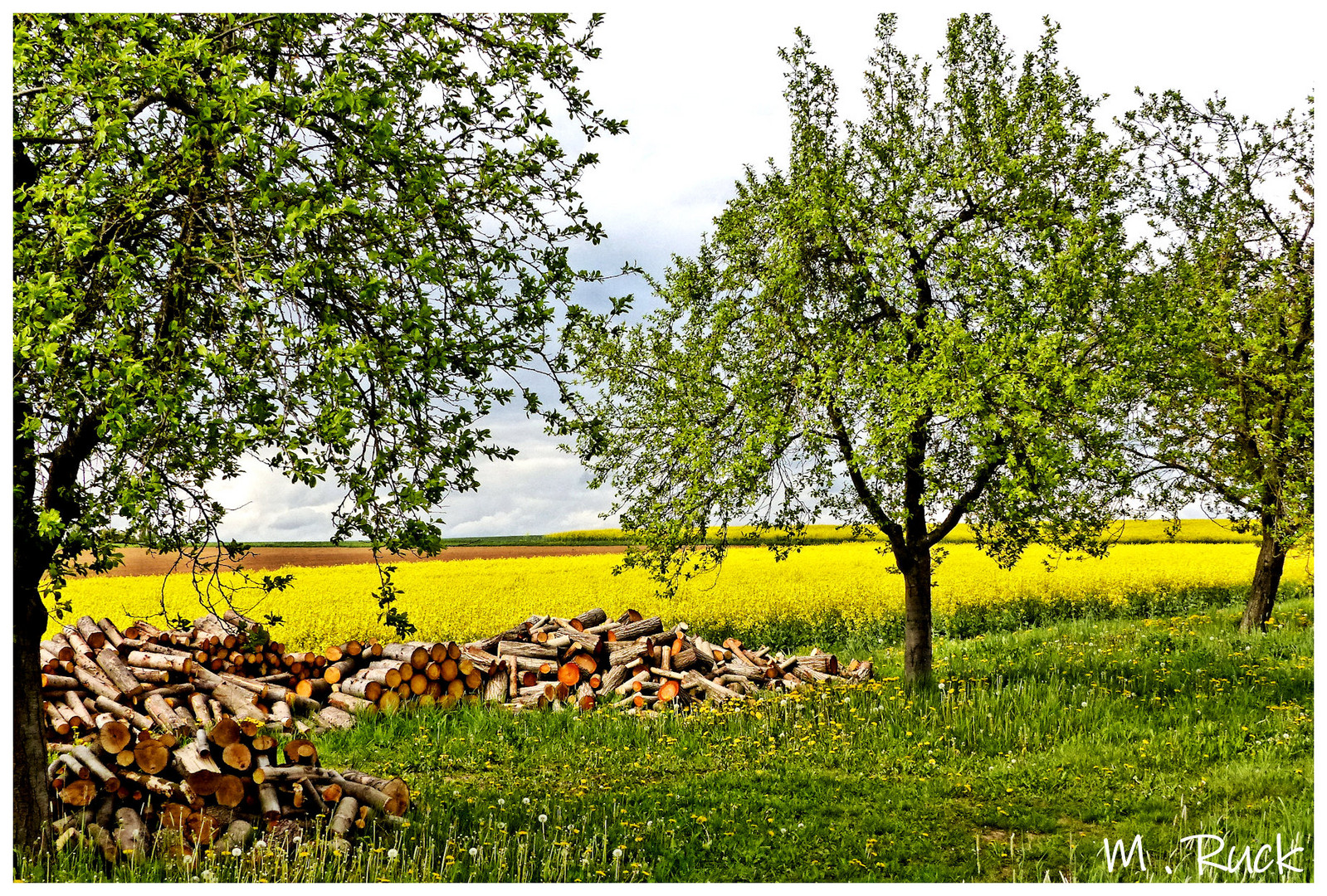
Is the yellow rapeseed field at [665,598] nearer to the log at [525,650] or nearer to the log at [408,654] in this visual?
the log at [408,654]

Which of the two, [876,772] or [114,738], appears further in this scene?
[876,772]

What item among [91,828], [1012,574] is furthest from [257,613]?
[1012,574]

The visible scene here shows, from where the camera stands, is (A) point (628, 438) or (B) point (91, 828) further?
(A) point (628, 438)

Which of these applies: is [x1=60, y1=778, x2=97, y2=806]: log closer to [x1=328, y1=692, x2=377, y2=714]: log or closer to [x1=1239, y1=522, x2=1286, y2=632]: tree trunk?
[x1=328, y1=692, x2=377, y2=714]: log

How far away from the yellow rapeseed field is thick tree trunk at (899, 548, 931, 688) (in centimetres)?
331

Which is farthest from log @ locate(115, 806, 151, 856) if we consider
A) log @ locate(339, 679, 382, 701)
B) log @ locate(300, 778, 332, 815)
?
log @ locate(339, 679, 382, 701)

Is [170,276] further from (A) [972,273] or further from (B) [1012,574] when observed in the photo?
(B) [1012,574]

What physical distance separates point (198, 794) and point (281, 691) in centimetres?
648

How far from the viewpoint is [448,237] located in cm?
706

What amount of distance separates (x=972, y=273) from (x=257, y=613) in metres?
18.1

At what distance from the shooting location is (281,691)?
43.6 ft

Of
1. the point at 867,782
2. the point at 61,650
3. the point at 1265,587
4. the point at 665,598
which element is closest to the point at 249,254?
the point at 867,782

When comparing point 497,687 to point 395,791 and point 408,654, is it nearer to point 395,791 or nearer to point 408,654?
point 408,654

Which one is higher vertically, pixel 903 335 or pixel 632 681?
pixel 903 335
